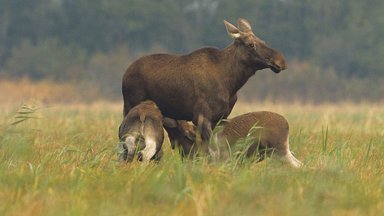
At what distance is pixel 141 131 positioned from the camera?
772 centimetres

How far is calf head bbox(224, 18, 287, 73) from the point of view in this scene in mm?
8203

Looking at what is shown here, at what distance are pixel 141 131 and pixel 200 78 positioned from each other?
0.88m

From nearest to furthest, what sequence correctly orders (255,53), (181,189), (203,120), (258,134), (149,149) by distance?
1. (181,189)
2. (149,149)
3. (203,120)
4. (258,134)
5. (255,53)

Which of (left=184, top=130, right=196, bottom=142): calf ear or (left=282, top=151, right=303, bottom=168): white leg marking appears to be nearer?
(left=282, top=151, right=303, bottom=168): white leg marking

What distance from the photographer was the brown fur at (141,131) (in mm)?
7637

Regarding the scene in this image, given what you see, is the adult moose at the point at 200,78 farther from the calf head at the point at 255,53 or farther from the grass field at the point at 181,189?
the grass field at the point at 181,189

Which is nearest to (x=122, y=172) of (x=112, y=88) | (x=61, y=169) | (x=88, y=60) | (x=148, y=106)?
(x=61, y=169)

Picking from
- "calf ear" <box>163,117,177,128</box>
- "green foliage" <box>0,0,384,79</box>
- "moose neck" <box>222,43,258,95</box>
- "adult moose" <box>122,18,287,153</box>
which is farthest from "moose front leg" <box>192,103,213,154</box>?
"green foliage" <box>0,0,384,79</box>

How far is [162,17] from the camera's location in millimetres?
47625

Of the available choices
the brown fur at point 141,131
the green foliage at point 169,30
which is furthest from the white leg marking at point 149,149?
the green foliage at point 169,30

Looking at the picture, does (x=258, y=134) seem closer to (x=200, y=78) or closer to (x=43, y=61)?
(x=200, y=78)

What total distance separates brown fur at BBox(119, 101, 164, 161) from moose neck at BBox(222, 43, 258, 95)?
869 mm

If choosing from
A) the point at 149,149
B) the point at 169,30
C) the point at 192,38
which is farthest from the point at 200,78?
the point at 169,30

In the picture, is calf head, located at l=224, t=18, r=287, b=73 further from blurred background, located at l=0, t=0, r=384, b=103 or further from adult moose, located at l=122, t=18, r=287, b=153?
blurred background, located at l=0, t=0, r=384, b=103
